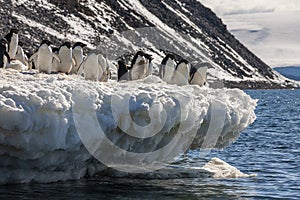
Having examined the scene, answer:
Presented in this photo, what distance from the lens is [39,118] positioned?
1447cm

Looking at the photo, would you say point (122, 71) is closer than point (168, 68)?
Yes

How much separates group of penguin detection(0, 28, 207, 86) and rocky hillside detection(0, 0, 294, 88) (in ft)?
244

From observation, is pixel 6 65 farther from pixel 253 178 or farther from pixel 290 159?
pixel 290 159

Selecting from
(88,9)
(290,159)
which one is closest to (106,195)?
(290,159)

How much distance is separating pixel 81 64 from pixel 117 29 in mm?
135551

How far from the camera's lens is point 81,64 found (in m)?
23.7

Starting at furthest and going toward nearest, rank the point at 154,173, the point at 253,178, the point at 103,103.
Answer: the point at 253,178 < the point at 154,173 < the point at 103,103

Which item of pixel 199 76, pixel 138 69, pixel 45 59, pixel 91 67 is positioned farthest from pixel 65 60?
pixel 199 76

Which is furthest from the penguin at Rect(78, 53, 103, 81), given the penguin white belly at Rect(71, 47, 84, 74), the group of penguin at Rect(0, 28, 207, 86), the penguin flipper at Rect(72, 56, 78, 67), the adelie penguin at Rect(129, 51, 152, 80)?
the adelie penguin at Rect(129, 51, 152, 80)

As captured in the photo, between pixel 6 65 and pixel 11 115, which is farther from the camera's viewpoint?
pixel 6 65

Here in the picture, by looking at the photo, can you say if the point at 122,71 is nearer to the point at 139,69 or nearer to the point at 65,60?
the point at 139,69

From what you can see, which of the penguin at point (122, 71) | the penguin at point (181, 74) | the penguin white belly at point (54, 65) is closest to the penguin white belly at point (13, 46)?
the penguin white belly at point (54, 65)

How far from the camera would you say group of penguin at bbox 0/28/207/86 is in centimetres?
2286

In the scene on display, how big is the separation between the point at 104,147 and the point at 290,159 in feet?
33.7
